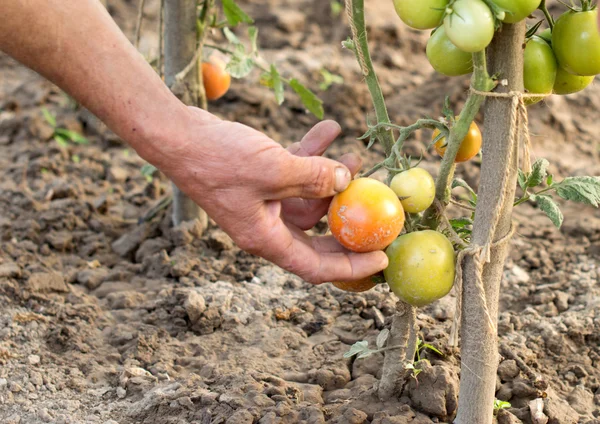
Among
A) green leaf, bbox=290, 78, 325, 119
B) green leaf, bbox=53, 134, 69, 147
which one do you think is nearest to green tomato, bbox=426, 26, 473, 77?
green leaf, bbox=290, 78, 325, 119

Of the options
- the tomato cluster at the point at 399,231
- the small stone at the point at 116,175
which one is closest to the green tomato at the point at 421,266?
the tomato cluster at the point at 399,231

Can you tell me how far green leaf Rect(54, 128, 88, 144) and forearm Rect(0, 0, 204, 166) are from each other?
2.16 meters

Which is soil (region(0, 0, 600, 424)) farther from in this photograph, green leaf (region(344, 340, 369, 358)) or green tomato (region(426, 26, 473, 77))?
green tomato (region(426, 26, 473, 77))

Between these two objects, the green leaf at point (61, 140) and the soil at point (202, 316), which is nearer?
the soil at point (202, 316)

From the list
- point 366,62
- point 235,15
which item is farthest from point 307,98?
point 366,62

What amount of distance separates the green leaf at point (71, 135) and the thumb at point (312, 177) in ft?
7.86

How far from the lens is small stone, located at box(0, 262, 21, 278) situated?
2611mm

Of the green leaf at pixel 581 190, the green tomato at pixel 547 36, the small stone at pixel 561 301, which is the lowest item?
the small stone at pixel 561 301

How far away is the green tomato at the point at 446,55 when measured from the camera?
64.7 inches

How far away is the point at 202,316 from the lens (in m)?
2.45

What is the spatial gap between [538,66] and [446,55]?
0.67 feet

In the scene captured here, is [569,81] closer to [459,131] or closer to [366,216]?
[459,131]

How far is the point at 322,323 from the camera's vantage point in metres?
2.46

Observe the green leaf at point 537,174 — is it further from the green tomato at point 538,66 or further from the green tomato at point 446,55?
the green tomato at point 446,55
